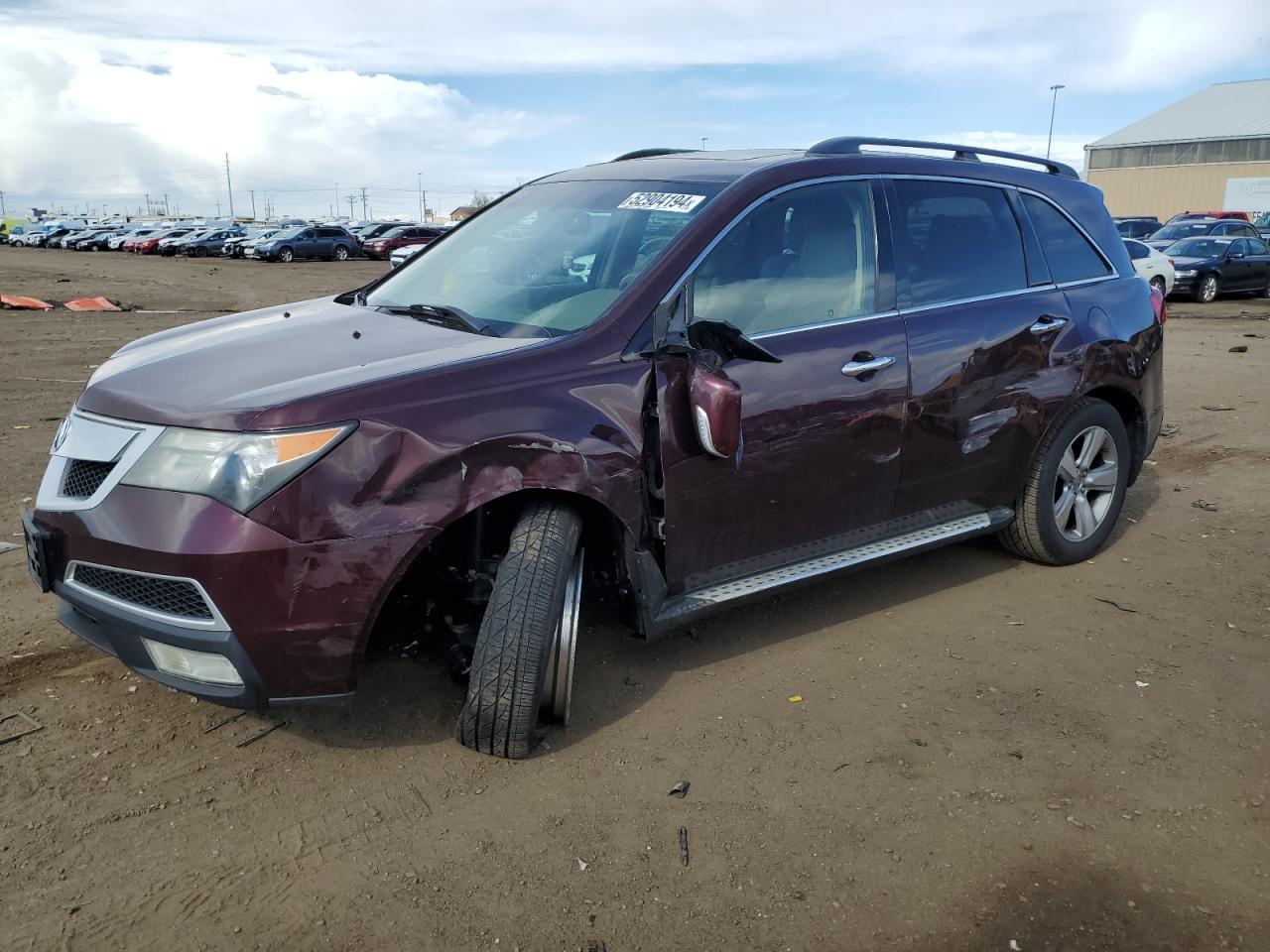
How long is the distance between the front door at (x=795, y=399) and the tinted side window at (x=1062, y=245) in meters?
1.08

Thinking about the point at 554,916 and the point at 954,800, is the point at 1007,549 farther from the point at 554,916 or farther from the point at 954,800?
the point at 554,916

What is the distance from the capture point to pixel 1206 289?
20344 millimetres

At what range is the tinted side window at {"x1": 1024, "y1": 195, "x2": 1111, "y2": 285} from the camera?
4.67 metres

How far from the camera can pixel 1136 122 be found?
231 ft

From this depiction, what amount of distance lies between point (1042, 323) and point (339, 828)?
3440 millimetres

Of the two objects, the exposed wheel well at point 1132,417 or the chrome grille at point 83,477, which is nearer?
the chrome grille at point 83,477

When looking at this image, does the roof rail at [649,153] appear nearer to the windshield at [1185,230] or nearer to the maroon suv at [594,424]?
the maroon suv at [594,424]

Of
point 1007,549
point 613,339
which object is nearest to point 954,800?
point 613,339

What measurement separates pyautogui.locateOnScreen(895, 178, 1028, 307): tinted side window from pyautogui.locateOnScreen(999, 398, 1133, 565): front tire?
2.45 feet

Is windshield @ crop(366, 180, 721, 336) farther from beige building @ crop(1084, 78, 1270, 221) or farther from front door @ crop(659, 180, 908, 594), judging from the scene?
beige building @ crop(1084, 78, 1270, 221)

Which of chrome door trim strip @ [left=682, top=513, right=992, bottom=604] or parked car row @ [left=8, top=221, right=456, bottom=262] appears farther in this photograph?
parked car row @ [left=8, top=221, right=456, bottom=262]

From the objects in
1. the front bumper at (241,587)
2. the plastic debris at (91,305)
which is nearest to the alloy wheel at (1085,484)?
the front bumper at (241,587)

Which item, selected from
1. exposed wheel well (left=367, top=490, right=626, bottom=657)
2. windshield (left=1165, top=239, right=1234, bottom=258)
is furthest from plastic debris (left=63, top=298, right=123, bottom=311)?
windshield (left=1165, top=239, right=1234, bottom=258)

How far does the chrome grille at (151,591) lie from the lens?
9.25 ft
